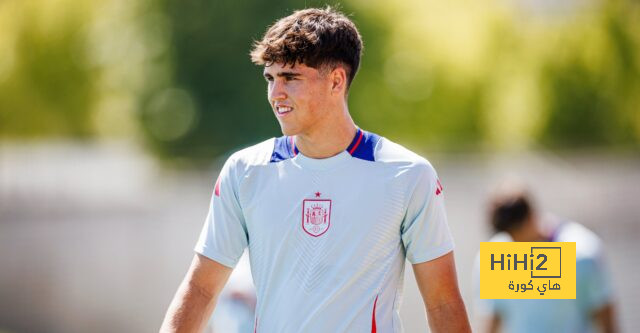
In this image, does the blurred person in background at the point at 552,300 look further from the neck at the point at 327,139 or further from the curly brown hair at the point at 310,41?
the curly brown hair at the point at 310,41

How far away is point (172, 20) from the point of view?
23297 millimetres

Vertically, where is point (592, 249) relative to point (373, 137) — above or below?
below

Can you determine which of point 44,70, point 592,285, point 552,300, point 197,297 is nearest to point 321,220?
point 197,297

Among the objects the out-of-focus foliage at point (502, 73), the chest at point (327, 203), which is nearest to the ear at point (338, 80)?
the chest at point (327, 203)

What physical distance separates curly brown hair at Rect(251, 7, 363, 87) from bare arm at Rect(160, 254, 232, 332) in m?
0.70

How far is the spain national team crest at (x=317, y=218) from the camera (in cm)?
313

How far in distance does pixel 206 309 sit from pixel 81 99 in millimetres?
21763

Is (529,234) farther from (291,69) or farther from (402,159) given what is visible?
(291,69)

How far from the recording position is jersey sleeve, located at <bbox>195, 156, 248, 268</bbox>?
3.24m

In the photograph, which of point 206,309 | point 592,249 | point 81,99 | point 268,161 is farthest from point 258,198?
point 81,99

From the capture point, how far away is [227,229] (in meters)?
Result: 3.25

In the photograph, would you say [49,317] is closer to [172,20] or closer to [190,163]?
[190,163]

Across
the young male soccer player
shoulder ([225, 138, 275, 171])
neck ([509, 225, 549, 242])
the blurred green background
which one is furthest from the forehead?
the blurred green background

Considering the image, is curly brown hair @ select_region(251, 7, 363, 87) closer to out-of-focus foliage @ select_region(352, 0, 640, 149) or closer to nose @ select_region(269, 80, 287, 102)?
nose @ select_region(269, 80, 287, 102)
